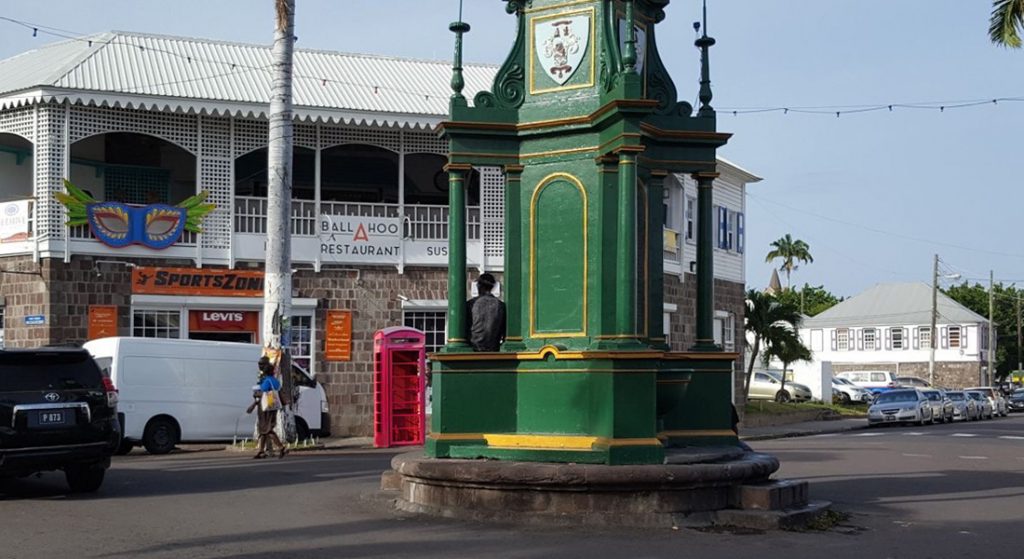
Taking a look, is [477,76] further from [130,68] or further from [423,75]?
[130,68]

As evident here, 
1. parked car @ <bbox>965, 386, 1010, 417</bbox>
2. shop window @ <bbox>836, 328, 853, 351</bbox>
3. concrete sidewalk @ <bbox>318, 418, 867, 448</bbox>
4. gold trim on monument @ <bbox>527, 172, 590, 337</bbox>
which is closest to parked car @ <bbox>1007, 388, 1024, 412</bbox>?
parked car @ <bbox>965, 386, 1010, 417</bbox>

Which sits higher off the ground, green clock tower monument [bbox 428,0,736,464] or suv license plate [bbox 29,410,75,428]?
green clock tower monument [bbox 428,0,736,464]

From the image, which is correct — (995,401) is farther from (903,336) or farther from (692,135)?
(692,135)

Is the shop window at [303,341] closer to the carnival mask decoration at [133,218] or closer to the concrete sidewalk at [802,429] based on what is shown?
the carnival mask decoration at [133,218]

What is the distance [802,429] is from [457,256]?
82.8 feet

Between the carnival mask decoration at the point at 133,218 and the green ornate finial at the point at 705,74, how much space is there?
1539 centimetres

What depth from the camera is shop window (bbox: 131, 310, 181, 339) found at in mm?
26031

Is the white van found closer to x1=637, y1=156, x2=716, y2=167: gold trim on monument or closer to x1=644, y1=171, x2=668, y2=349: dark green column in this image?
x1=644, y1=171, x2=668, y2=349: dark green column

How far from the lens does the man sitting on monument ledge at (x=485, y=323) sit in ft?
41.2

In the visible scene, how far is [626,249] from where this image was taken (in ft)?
37.5

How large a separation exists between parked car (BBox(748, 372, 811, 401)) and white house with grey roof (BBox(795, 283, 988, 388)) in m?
21.2

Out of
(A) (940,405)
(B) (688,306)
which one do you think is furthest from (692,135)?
(A) (940,405)

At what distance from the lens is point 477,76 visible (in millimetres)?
31797

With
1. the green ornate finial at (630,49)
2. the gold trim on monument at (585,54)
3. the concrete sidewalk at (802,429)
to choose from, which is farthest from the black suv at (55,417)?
the concrete sidewalk at (802,429)
